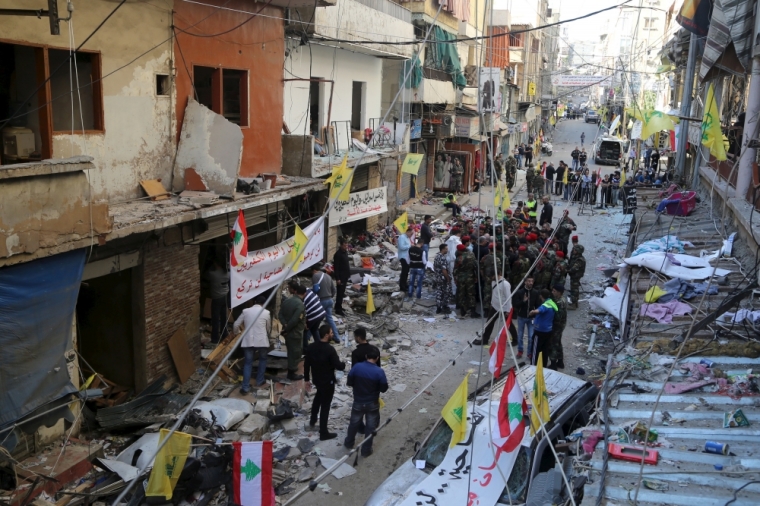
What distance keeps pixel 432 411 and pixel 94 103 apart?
22.0 ft

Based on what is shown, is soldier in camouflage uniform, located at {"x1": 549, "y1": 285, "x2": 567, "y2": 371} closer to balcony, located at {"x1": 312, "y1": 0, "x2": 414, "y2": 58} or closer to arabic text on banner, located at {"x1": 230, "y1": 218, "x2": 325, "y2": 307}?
arabic text on banner, located at {"x1": 230, "y1": 218, "x2": 325, "y2": 307}

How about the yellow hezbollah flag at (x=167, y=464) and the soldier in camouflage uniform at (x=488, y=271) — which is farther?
the soldier in camouflage uniform at (x=488, y=271)

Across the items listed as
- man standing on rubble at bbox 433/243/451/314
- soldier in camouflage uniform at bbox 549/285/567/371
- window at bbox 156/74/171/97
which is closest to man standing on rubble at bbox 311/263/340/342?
man standing on rubble at bbox 433/243/451/314

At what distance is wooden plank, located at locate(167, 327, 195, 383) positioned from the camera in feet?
36.2

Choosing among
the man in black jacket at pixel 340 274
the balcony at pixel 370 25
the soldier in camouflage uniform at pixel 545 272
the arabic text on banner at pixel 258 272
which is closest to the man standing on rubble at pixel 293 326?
the arabic text on banner at pixel 258 272

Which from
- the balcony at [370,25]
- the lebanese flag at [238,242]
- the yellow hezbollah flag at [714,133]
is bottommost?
the lebanese flag at [238,242]

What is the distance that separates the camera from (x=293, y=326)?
432 inches

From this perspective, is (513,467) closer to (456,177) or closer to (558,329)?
(558,329)

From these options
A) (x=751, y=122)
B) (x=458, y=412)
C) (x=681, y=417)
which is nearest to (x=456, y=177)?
(x=751, y=122)

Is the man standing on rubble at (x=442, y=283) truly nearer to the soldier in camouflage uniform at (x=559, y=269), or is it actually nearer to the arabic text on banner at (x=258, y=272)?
the soldier in camouflage uniform at (x=559, y=269)

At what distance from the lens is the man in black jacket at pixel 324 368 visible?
906 centimetres

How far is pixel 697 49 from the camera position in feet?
79.0

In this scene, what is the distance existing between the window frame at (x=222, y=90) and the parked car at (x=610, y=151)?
1482 inches

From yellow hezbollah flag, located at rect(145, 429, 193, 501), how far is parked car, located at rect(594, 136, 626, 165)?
4351cm
